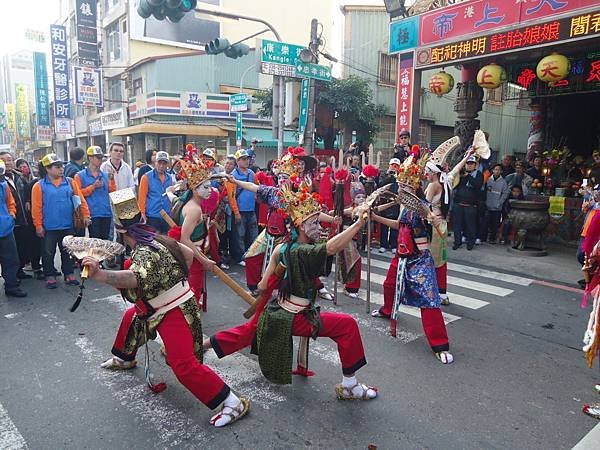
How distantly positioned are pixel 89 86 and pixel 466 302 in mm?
25821

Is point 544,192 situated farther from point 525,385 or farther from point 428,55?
point 525,385

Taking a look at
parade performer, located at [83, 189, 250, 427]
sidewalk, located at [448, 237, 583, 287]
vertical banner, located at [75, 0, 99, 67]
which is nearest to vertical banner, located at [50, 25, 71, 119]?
vertical banner, located at [75, 0, 99, 67]

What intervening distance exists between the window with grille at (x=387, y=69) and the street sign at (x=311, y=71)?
9.36 meters

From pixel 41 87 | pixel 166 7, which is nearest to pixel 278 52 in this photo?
pixel 166 7

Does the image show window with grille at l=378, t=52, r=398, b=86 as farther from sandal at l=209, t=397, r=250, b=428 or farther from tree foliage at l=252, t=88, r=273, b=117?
sandal at l=209, t=397, r=250, b=428

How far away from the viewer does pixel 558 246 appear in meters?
9.90

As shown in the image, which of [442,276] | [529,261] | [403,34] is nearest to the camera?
[442,276]

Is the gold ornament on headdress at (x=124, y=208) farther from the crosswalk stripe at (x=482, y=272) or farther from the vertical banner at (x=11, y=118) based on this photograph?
the vertical banner at (x=11, y=118)

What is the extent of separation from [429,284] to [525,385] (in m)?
1.21

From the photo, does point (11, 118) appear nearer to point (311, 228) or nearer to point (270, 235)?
point (270, 235)

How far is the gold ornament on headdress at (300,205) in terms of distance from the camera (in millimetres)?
3490

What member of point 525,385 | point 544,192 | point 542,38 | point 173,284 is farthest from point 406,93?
point 173,284

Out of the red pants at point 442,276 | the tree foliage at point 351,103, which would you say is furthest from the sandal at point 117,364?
the tree foliage at point 351,103

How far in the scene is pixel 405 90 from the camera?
454 inches
